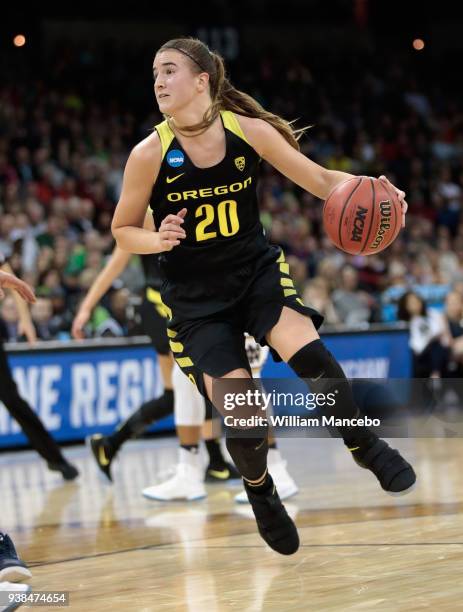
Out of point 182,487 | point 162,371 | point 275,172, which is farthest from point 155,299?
point 275,172

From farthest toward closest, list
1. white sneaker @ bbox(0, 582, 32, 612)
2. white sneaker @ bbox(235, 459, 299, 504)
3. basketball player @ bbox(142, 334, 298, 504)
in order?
basketball player @ bbox(142, 334, 298, 504) < white sneaker @ bbox(235, 459, 299, 504) < white sneaker @ bbox(0, 582, 32, 612)

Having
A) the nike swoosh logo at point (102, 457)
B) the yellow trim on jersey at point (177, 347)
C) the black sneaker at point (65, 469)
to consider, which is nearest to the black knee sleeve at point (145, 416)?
the nike swoosh logo at point (102, 457)

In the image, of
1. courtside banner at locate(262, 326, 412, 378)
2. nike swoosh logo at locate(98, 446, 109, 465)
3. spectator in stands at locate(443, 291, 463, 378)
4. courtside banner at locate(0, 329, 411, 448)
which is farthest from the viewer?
spectator in stands at locate(443, 291, 463, 378)

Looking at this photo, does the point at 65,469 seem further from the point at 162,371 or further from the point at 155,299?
the point at 155,299

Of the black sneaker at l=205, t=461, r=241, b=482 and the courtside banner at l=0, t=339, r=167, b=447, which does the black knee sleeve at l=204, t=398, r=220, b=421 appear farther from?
the courtside banner at l=0, t=339, r=167, b=447

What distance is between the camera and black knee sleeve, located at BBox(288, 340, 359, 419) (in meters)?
4.59

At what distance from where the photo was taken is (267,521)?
4.66 m

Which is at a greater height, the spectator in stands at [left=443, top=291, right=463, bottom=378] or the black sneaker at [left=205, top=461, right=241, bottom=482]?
the black sneaker at [left=205, top=461, right=241, bottom=482]

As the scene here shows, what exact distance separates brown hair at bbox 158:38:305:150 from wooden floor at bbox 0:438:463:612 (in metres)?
1.93

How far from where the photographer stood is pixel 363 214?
4586 mm

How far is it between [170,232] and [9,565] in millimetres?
1601

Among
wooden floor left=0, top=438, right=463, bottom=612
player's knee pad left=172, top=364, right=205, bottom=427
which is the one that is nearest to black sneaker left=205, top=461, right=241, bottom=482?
wooden floor left=0, top=438, right=463, bottom=612

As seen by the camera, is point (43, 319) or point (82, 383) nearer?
point (82, 383)

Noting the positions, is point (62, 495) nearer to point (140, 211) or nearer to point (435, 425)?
point (140, 211)
